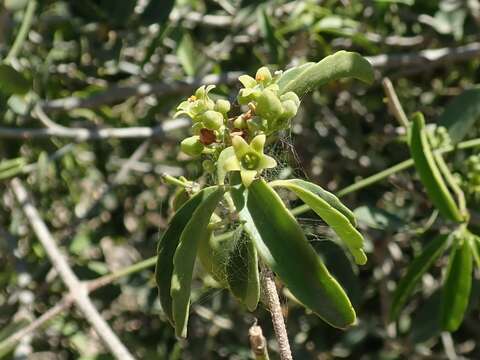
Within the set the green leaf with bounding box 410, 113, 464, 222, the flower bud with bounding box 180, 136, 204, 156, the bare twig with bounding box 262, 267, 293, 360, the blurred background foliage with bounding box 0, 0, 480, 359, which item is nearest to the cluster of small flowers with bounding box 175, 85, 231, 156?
the flower bud with bounding box 180, 136, 204, 156

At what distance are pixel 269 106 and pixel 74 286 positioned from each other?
2.39ft

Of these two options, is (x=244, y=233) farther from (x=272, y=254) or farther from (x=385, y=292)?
(x=385, y=292)

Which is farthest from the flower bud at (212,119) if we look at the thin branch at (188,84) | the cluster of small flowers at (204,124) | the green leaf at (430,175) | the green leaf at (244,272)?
the thin branch at (188,84)

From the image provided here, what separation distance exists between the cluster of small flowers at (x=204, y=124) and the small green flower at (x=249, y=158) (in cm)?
4

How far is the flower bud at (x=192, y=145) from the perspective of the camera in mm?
783

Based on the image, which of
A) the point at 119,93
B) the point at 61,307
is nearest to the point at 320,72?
the point at 61,307

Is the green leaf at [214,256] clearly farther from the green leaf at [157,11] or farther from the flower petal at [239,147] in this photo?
the green leaf at [157,11]

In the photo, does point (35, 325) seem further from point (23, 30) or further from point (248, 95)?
point (248, 95)

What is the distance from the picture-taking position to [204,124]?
0.78m

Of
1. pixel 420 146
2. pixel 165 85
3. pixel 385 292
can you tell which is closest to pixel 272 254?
pixel 420 146

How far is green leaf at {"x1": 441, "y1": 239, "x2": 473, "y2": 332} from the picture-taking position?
3.91 ft

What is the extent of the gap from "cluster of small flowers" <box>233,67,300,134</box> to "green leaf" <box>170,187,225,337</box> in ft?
0.22

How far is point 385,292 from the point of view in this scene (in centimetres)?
186

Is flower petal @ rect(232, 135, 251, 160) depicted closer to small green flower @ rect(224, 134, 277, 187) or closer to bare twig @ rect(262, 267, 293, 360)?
small green flower @ rect(224, 134, 277, 187)
